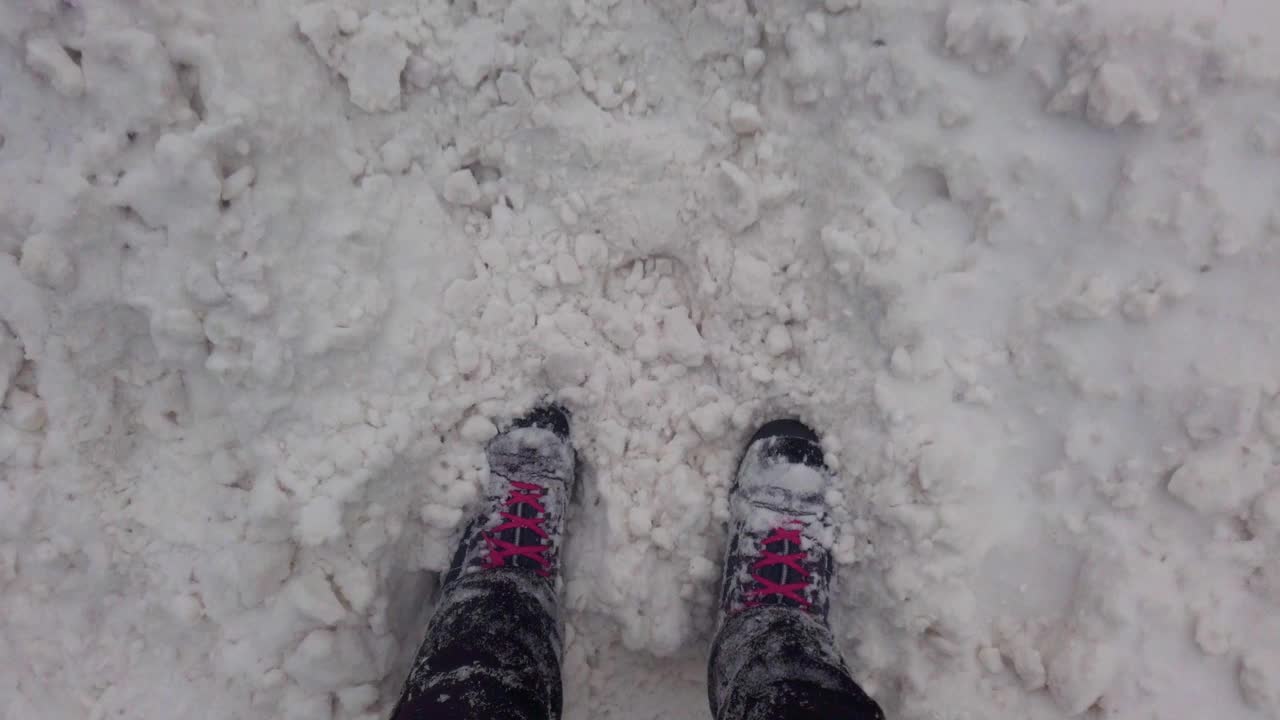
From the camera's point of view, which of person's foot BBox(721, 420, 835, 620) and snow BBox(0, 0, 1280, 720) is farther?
person's foot BBox(721, 420, 835, 620)

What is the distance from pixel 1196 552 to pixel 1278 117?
75 centimetres

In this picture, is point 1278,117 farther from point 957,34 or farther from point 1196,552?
point 1196,552

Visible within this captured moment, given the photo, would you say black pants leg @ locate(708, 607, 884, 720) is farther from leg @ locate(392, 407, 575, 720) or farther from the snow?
leg @ locate(392, 407, 575, 720)

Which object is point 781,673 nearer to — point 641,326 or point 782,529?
point 782,529

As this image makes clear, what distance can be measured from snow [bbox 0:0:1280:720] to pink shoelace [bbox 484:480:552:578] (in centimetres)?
9

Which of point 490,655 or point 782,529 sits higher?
point 782,529

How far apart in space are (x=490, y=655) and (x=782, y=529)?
0.66 meters

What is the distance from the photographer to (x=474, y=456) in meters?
1.53

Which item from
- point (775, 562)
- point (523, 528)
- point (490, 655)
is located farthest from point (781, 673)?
point (523, 528)

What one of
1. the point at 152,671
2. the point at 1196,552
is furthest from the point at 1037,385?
the point at 152,671

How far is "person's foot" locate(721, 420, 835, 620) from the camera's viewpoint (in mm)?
1495

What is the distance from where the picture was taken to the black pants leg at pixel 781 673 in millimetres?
1123

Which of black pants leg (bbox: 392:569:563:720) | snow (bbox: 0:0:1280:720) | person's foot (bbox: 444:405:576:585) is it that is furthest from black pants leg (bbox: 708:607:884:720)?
person's foot (bbox: 444:405:576:585)

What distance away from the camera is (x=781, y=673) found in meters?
1.23
